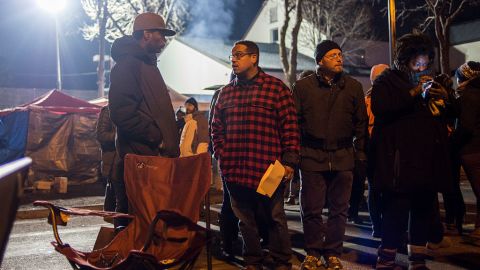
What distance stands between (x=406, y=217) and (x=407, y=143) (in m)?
0.66

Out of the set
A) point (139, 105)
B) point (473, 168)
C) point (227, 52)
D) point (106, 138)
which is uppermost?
point (227, 52)

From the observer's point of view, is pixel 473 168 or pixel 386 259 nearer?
pixel 386 259

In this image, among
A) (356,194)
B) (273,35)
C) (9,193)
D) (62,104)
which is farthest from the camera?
(273,35)

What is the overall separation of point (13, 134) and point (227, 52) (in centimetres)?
2200

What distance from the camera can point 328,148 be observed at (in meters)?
4.82

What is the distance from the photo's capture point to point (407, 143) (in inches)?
176

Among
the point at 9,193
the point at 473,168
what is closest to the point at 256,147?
the point at 473,168

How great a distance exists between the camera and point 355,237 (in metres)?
6.55

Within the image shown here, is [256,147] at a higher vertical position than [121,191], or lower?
higher

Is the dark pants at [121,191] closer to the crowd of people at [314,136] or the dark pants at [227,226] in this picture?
the crowd of people at [314,136]

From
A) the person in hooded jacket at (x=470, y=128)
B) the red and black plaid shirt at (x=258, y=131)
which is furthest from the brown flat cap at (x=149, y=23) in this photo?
the person in hooded jacket at (x=470, y=128)

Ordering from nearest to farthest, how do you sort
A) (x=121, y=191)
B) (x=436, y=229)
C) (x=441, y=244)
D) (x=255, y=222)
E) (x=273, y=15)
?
(x=121, y=191), (x=255, y=222), (x=436, y=229), (x=441, y=244), (x=273, y=15)

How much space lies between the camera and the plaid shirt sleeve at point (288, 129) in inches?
182

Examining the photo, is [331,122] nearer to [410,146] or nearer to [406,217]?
[410,146]
